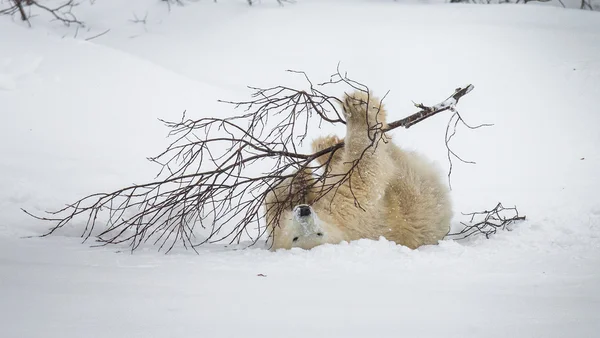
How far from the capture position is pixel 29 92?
20.2 feet

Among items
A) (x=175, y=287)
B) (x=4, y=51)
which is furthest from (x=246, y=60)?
(x=175, y=287)

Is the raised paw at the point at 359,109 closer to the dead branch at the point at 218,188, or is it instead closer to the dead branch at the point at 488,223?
the dead branch at the point at 218,188

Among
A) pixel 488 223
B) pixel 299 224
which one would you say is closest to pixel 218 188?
pixel 299 224

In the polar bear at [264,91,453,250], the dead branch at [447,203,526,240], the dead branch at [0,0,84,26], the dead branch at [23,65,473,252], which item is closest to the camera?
the dead branch at [23,65,473,252]

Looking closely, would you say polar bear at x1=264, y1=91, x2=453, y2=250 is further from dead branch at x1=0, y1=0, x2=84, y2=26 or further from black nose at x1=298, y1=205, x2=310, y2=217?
dead branch at x1=0, y1=0, x2=84, y2=26

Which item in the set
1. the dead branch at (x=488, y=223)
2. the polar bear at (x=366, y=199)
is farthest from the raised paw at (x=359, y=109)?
the dead branch at (x=488, y=223)

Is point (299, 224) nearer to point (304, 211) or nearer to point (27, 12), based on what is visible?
point (304, 211)

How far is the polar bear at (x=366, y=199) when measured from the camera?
4105 mm

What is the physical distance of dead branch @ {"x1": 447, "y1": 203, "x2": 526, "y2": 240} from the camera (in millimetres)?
4438

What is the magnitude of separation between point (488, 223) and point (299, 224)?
4.86 ft

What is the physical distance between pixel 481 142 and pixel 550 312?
4.03 m

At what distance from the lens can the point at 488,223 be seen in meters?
4.44

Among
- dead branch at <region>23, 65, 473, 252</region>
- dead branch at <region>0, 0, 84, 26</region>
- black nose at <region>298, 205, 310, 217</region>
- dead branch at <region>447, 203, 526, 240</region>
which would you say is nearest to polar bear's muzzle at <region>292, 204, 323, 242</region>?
black nose at <region>298, 205, 310, 217</region>

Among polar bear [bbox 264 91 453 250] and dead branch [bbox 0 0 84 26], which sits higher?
dead branch [bbox 0 0 84 26]
